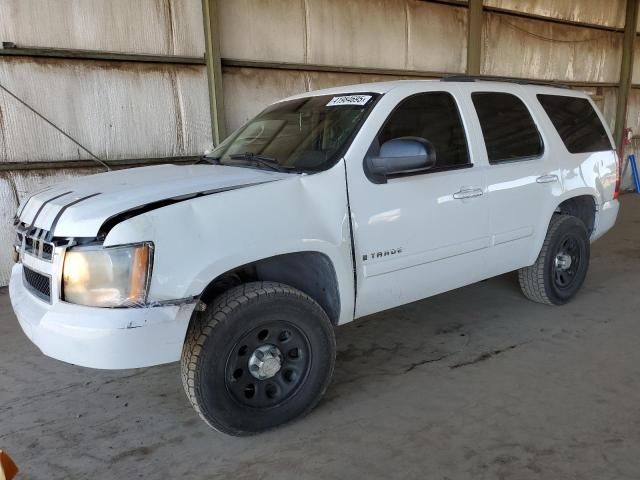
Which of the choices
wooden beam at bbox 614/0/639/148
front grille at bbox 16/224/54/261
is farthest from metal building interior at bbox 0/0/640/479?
wooden beam at bbox 614/0/639/148

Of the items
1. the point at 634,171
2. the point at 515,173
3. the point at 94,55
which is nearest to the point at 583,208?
the point at 515,173

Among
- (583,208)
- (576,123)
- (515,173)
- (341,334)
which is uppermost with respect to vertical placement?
(576,123)

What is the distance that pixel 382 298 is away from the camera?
10.4 ft

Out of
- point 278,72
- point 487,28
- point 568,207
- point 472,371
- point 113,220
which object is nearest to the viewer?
point 113,220

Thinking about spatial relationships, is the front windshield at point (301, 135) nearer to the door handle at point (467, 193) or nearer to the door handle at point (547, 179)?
the door handle at point (467, 193)

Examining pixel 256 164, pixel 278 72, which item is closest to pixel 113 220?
pixel 256 164

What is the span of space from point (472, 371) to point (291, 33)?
5353 mm

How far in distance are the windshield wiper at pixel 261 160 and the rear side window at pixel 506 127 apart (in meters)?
1.54

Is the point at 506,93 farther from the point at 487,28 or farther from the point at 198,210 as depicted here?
the point at 487,28

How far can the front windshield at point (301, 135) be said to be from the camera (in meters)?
3.04

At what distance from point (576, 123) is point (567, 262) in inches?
47.7

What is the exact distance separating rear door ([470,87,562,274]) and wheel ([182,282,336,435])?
168cm

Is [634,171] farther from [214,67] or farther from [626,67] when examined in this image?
[214,67]

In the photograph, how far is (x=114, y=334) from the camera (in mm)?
2266
